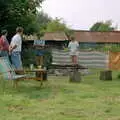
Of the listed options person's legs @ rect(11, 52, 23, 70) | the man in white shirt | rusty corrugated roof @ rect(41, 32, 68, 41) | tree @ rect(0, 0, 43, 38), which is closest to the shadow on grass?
person's legs @ rect(11, 52, 23, 70)

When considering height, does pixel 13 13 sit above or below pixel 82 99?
above

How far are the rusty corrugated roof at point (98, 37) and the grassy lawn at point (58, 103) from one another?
179 ft

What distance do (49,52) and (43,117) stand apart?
21586 millimetres

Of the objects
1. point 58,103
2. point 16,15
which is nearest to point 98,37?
point 16,15

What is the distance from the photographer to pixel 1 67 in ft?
49.0

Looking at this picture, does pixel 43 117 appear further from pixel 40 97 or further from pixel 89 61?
pixel 89 61

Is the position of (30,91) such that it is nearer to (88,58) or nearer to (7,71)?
(7,71)

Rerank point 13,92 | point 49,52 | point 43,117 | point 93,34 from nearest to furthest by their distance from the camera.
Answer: point 43,117, point 13,92, point 49,52, point 93,34

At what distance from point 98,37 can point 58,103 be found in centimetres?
5954

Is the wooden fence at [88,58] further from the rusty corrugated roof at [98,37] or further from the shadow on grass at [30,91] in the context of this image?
the rusty corrugated roof at [98,37]

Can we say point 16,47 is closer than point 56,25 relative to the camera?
Yes

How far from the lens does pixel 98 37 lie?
232 ft

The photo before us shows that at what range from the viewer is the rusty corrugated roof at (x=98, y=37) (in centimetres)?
7000

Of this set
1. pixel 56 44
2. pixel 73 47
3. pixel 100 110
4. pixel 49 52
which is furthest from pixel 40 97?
pixel 56 44
